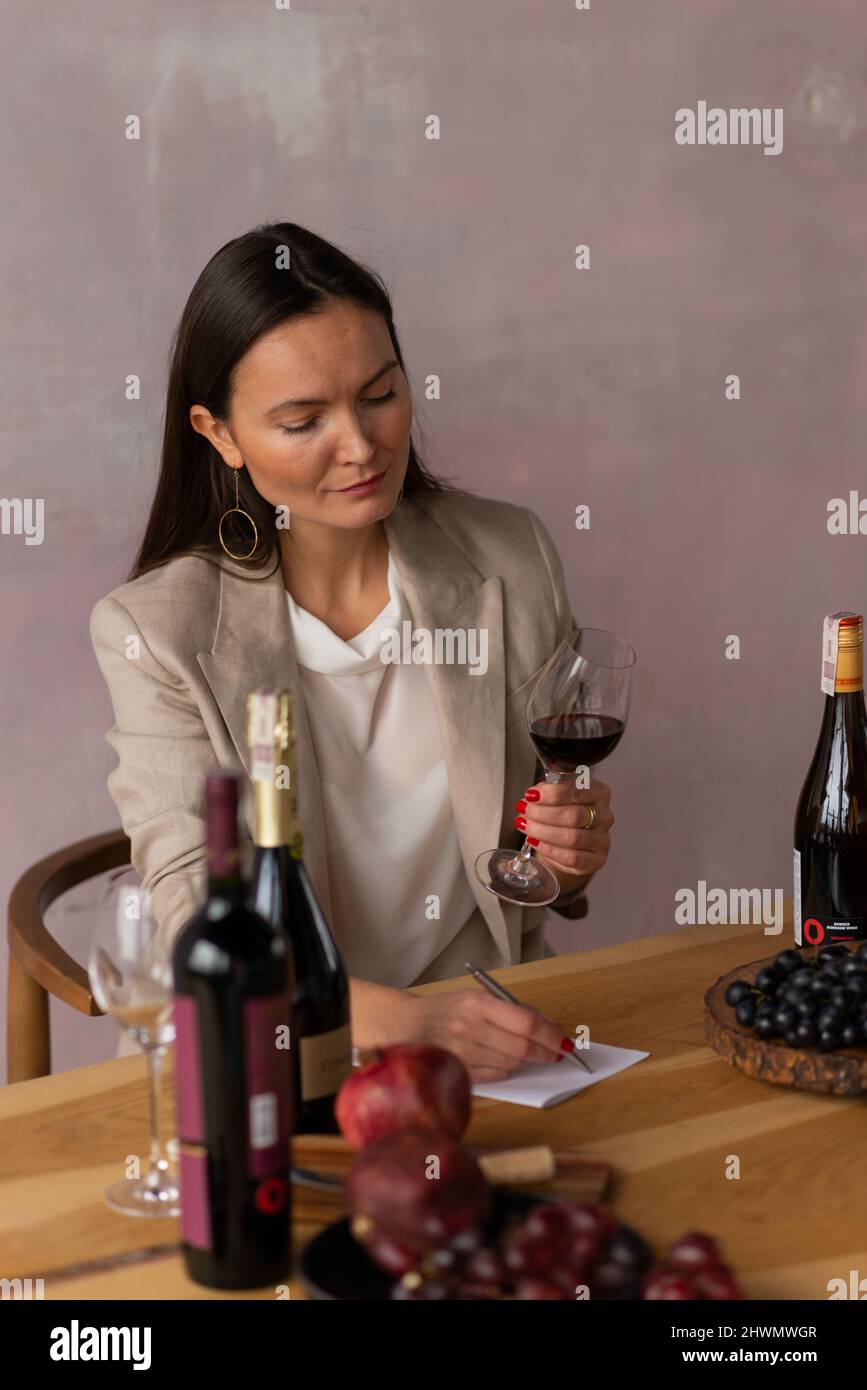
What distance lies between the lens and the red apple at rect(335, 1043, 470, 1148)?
3.52 feet

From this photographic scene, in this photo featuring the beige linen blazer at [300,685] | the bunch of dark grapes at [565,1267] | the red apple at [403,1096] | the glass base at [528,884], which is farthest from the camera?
the beige linen blazer at [300,685]

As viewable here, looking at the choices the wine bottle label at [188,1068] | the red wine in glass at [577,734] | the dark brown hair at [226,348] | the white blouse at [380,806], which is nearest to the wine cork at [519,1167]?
the wine bottle label at [188,1068]

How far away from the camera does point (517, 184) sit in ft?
8.92

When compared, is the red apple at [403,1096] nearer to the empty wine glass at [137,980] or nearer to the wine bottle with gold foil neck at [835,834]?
the empty wine glass at [137,980]

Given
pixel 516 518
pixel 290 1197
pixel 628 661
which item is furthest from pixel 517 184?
pixel 290 1197

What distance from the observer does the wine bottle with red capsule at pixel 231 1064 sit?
943 millimetres

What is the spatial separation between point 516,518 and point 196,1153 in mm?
1493

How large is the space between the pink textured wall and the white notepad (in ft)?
4.97

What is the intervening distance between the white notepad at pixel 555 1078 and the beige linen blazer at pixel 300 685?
479mm

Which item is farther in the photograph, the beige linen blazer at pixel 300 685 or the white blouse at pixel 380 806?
the white blouse at pixel 380 806

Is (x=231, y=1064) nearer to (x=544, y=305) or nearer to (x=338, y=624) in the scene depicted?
(x=338, y=624)

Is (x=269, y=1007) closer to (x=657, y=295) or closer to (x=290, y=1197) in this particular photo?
(x=290, y=1197)

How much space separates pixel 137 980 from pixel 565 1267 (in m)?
0.40

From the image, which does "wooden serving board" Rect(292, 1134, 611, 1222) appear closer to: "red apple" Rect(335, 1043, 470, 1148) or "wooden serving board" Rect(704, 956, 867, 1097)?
"red apple" Rect(335, 1043, 470, 1148)
